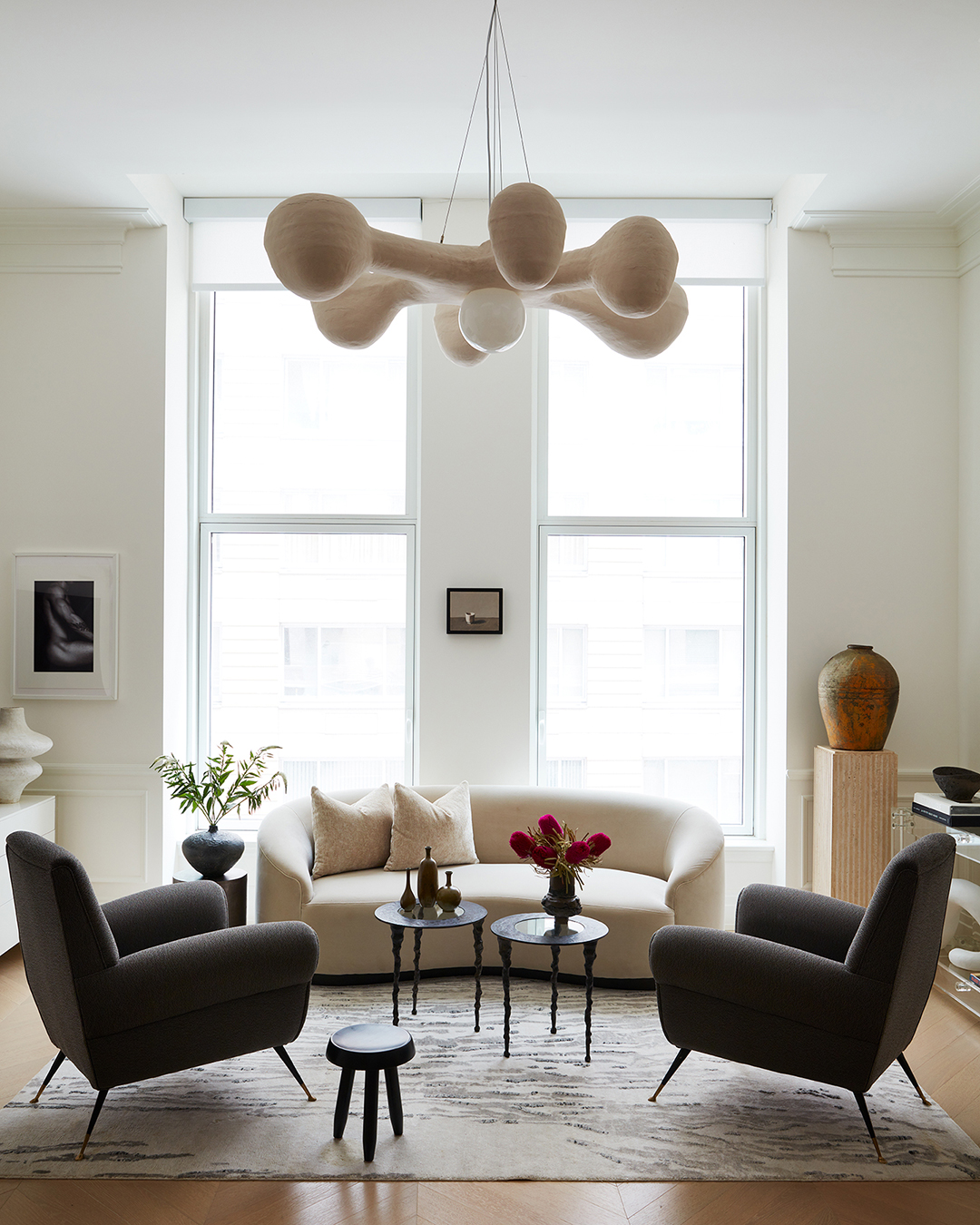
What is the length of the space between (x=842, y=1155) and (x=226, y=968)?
1.89 metres

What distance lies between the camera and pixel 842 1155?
263 cm

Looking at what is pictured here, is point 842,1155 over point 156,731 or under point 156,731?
under

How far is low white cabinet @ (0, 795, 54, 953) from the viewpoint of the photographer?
3.97m

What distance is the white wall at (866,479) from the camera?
4637 millimetres

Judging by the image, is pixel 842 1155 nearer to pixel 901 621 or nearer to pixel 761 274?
pixel 901 621

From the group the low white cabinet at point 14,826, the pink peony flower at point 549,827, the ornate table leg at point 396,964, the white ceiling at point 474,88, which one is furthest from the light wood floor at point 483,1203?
the white ceiling at point 474,88

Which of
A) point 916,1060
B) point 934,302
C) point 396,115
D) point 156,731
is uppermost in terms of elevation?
point 396,115

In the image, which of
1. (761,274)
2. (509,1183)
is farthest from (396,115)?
(509,1183)

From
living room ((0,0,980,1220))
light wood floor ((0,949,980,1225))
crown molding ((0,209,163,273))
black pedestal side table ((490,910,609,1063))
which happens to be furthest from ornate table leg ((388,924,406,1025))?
crown molding ((0,209,163,273))

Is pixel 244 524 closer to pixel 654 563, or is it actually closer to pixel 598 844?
pixel 654 563

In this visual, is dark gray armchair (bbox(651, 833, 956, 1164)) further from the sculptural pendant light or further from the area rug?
the sculptural pendant light

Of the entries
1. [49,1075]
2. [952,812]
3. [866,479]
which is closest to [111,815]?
[49,1075]

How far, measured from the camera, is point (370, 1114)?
259cm

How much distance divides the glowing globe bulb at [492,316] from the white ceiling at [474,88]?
1.64 m
